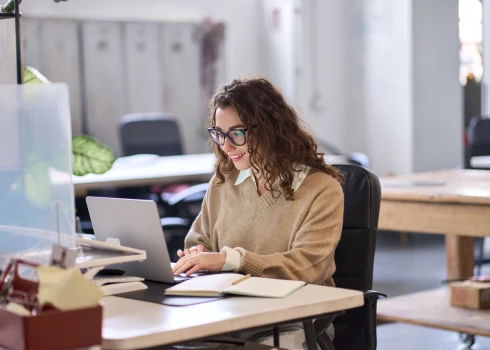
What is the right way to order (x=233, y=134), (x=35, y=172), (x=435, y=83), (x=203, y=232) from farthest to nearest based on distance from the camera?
(x=435, y=83)
(x=203, y=232)
(x=233, y=134)
(x=35, y=172)

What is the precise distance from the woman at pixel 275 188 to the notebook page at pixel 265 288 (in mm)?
246

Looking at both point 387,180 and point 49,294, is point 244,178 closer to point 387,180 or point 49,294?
point 49,294

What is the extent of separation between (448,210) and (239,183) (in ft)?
4.56

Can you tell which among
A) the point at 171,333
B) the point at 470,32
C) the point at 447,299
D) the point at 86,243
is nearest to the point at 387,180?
the point at 447,299

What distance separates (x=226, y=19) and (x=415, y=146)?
2014 millimetres

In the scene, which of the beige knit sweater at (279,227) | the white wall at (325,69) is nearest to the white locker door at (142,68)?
the white wall at (325,69)

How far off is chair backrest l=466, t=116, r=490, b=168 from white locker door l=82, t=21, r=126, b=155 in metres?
2.92

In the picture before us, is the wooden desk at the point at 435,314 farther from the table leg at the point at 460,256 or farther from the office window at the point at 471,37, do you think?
the office window at the point at 471,37

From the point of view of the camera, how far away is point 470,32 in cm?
915

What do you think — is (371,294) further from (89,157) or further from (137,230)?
(89,157)

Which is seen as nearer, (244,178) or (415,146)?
(244,178)

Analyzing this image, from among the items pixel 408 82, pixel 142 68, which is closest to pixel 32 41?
pixel 142 68

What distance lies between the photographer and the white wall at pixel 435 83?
25.1 ft

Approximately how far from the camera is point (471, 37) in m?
9.20
